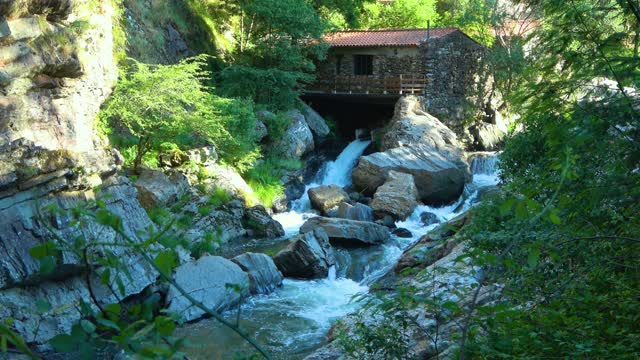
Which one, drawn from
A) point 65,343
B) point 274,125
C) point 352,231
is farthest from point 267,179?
point 65,343

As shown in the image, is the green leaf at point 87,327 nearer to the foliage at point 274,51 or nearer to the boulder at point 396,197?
the boulder at point 396,197

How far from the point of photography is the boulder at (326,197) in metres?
19.0

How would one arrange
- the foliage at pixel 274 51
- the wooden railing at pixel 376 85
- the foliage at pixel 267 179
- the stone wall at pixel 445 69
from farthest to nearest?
the stone wall at pixel 445 69
the wooden railing at pixel 376 85
the foliage at pixel 274 51
the foliage at pixel 267 179

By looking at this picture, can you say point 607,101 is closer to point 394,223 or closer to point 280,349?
point 280,349

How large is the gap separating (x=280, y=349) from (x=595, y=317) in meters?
6.69

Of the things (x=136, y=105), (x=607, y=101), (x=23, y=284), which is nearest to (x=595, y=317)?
(x=607, y=101)

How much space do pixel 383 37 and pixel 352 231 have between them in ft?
47.0

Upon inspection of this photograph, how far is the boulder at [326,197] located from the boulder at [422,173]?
1.21 meters

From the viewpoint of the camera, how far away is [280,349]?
33.1 feet

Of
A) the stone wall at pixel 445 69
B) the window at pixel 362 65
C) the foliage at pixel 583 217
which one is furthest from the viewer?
the window at pixel 362 65

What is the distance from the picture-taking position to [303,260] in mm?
13531

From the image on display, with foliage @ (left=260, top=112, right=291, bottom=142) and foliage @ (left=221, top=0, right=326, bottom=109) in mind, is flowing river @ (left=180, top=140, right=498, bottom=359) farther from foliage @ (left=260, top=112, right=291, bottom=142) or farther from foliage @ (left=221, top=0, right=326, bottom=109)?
foliage @ (left=221, top=0, right=326, bottom=109)

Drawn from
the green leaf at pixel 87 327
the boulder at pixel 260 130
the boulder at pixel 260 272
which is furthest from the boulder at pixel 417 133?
the green leaf at pixel 87 327

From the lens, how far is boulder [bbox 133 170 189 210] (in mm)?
15031
